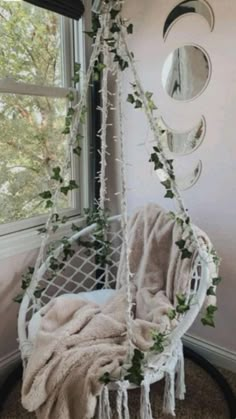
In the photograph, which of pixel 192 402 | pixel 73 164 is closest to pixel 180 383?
pixel 192 402

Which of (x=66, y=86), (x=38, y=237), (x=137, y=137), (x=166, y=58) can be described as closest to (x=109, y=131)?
(x=137, y=137)

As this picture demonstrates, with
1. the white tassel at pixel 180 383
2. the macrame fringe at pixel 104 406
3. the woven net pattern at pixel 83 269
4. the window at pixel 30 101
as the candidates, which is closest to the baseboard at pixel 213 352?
the white tassel at pixel 180 383

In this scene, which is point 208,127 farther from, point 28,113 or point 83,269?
point 83,269

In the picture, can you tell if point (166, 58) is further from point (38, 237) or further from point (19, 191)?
point (38, 237)

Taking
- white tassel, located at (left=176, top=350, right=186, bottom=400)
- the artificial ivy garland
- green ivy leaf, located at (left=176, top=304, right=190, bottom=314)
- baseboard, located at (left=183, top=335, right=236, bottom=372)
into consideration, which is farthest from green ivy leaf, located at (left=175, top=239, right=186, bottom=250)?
baseboard, located at (left=183, top=335, right=236, bottom=372)

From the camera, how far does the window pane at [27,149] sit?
5.94ft

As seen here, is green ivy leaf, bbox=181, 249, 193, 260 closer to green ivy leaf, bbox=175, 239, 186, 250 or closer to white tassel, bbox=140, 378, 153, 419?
green ivy leaf, bbox=175, 239, 186, 250

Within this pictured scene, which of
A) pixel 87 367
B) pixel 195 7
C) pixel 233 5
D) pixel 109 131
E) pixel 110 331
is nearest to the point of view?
pixel 87 367

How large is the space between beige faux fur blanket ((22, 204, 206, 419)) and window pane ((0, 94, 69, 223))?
1.89 feet

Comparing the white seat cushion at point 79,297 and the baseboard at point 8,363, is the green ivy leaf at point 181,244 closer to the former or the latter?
the white seat cushion at point 79,297

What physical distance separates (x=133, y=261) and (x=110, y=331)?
45 centimetres

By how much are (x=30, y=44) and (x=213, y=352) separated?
190cm

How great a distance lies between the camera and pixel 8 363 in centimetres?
188

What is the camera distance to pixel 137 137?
6.85 feet
